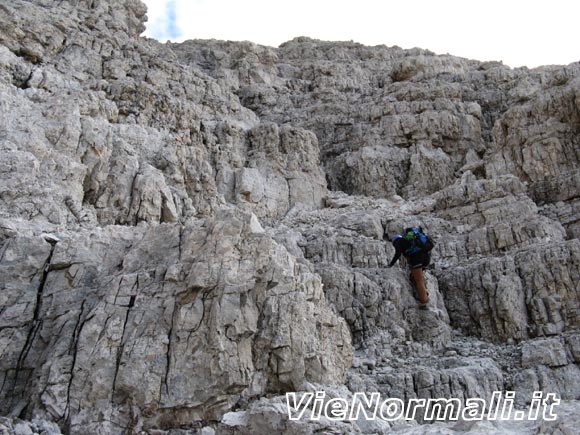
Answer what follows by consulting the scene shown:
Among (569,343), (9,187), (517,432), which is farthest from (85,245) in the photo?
(569,343)

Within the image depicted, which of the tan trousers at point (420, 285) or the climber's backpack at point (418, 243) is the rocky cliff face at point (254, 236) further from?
the climber's backpack at point (418, 243)

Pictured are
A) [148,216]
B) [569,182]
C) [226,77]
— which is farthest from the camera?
[226,77]

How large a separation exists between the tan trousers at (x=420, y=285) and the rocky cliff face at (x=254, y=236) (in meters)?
0.50

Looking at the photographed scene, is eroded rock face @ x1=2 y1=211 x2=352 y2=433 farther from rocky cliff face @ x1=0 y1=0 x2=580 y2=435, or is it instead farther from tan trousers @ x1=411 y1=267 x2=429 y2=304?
tan trousers @ x1=411 y1=267 x2=429 y2=304

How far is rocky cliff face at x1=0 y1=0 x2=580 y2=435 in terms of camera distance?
1012 cm

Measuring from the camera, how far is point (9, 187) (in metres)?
15.0

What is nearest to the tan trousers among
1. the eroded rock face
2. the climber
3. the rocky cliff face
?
the climber

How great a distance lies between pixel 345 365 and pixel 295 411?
12.6ft

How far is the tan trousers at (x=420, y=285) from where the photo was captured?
1705 cm

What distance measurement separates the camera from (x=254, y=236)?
1227cm

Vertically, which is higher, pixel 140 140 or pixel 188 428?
pixel 140 140

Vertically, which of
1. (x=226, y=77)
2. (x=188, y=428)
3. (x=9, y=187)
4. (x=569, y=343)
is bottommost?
(x=188, y=428)

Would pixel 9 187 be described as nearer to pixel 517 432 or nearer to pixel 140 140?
pixel 140 140

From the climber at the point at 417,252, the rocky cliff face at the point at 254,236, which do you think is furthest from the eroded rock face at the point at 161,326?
the climber at the point at 417,252
